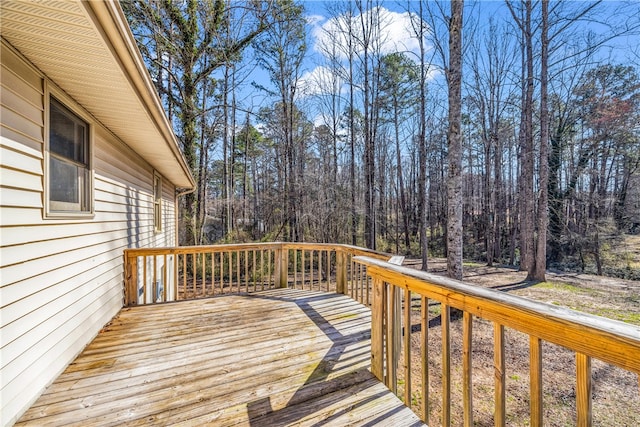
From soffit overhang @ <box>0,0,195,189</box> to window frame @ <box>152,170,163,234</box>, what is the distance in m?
3.05

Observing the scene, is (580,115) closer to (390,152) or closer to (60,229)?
(390,152)

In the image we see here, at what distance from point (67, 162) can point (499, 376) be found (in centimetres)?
360

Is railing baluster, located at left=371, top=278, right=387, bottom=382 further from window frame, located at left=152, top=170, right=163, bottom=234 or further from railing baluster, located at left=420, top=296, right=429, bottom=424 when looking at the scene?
window frame, located at left=152, top=170, right=163, bottom=234

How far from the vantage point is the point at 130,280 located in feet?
12.7

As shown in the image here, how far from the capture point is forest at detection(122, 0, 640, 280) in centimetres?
855

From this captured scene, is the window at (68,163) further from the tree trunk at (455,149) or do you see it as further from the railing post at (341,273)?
the tree trunk at (455,149)

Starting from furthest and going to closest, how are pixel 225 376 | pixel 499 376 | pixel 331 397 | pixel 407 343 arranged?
pixel 225 376 → pixel 331 397 → pixel 407 343 → pixel 499 376

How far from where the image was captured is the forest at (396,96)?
8.55m

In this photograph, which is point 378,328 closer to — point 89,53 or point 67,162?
point 89,53

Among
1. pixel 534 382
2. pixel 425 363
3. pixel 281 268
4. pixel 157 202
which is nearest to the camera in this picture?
pixel 534 382

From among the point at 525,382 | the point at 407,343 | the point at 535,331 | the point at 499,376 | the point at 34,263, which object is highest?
the point at 34,263

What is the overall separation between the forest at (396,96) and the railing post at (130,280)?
5372 millimetres

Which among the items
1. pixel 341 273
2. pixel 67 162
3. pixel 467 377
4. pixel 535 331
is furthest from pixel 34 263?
pixel 341 273

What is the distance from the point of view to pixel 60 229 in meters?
2.30
